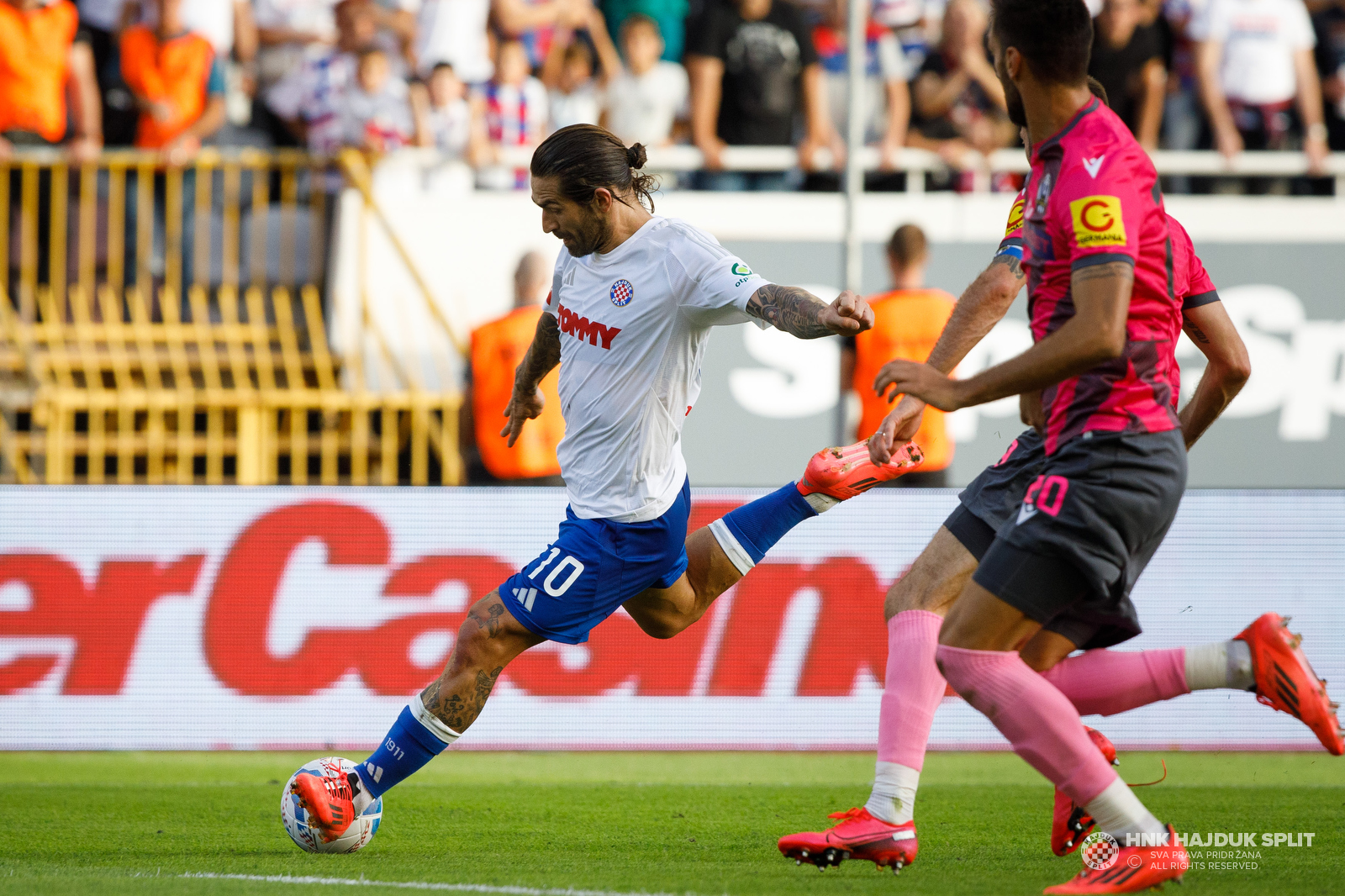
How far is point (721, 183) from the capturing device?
10305 millimetres

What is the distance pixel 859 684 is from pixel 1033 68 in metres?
4.46

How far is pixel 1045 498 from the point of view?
357 cm

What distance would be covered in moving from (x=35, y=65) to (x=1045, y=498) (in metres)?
8.58

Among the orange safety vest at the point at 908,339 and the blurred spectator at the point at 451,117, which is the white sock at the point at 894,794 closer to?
the orange safety vest at the point at 908,339

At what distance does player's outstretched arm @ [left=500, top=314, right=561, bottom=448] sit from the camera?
495 centimetres

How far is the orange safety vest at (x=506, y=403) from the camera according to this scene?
8742 mm

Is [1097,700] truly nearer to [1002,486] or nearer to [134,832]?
[1002,486]

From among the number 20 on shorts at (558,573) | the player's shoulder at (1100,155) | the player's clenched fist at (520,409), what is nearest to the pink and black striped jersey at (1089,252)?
the player's shoulder at (1100,155)

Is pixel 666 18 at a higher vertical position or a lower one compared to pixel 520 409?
higher

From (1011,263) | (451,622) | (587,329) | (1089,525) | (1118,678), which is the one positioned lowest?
(451,622)

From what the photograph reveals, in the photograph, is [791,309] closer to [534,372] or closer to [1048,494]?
[1048,494]

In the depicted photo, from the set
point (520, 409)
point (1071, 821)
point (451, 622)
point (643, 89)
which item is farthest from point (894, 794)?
point (643, 89)

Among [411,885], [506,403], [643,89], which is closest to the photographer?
[411,885]

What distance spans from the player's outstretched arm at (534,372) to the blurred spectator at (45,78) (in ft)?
20.4
